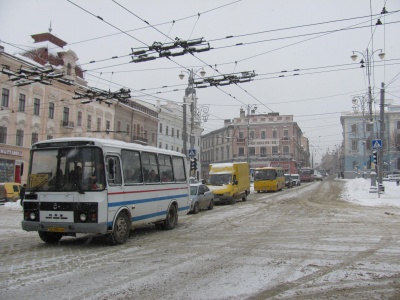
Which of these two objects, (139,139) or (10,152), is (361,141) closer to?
(139,139)

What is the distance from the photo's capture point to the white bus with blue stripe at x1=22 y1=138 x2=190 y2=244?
9.01 meters

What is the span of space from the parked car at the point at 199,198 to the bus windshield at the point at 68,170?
922 cm

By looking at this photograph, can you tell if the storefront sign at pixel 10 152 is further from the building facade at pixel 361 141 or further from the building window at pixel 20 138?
the building facade at pixel 361 141

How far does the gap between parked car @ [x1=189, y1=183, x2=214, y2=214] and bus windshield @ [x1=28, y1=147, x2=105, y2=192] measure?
922 centimetres

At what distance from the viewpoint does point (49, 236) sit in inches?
390

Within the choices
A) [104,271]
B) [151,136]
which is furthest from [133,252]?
[151,136]

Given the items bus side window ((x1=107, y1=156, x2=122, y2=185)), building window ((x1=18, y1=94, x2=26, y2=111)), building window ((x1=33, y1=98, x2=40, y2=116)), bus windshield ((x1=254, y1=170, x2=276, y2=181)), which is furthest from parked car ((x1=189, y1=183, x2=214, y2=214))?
building window ((x1=33, y1=98, x2=40, y2=116))

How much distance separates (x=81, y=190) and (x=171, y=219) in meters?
4.52

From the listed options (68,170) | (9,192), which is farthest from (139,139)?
(68,170)

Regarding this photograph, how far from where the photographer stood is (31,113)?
3609 centimetres

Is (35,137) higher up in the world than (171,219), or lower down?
higher up

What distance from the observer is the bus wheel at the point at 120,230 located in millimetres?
9500

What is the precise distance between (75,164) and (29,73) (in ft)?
28.9

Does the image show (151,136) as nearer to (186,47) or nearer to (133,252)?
(186,47)
